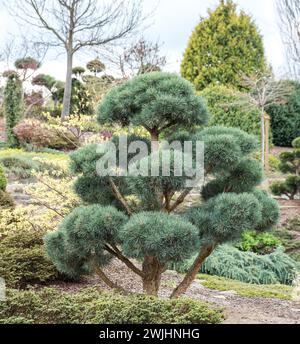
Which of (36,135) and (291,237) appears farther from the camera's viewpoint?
(36,135)

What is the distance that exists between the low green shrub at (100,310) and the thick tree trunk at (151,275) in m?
0.50

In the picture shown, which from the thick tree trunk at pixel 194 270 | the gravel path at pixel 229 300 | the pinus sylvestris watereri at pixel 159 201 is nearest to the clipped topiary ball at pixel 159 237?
the pinus sylvestris watereri at pixel 159 201

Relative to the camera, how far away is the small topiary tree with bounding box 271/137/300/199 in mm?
12805

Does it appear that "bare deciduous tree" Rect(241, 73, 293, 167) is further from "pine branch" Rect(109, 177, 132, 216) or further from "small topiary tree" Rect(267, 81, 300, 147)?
"pine branch" Rect(109, 177, 132, 216)

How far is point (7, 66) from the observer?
24.8m

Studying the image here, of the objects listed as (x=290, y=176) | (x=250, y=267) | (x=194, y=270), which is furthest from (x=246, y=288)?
(x=290, y=176)

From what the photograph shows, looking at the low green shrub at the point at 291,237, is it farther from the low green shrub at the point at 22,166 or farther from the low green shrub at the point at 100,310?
the low green shrub at the point at 100,310

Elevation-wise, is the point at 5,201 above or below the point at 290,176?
below

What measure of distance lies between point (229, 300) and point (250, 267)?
2.19 meters

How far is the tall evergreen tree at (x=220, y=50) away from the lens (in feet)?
59.8

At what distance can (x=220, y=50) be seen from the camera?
18.2 m

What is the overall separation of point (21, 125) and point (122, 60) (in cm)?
338

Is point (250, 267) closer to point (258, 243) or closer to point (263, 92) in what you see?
point (258, 243)
